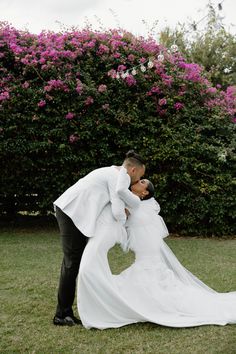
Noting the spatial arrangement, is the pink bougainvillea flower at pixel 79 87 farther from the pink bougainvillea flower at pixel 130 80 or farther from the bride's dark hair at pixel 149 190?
the bride's dark hair at pixel 149 190

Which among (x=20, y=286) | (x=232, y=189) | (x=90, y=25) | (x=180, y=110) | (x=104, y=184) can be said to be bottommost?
(x=20, y=286)

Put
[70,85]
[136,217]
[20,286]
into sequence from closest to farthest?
[136,217], [20,286], [70,85]

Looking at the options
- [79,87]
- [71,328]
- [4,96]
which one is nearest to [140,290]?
[71,328]

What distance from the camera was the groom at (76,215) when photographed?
4883 mm

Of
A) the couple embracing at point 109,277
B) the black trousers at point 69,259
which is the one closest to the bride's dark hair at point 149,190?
the couple embracing at point 109,277

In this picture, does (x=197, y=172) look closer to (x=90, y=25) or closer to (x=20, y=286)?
(x=90, y=25)

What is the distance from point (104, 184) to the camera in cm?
496

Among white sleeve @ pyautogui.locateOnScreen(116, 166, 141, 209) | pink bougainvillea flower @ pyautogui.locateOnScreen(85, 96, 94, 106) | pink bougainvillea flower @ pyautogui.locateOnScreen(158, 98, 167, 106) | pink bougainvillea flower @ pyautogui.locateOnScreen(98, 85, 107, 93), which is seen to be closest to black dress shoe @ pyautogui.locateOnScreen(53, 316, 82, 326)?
white sleeve @ pyautogui.locateOnScreen(116, 166, 141, 209)

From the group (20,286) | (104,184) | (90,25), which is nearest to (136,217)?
(104,184)

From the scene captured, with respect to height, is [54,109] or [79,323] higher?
[54,109]

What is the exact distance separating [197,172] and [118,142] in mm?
1847

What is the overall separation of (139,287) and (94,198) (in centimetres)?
105

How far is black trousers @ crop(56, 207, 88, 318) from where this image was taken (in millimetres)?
4918

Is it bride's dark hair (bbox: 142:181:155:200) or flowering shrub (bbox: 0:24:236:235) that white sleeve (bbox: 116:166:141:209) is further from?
flowering shrub (bbox: 0:24:236:235)
